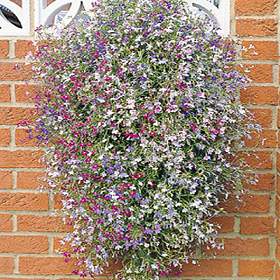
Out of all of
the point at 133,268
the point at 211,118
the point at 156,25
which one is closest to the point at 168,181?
the point at 211,118

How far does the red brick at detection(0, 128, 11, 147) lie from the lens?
1795 mm

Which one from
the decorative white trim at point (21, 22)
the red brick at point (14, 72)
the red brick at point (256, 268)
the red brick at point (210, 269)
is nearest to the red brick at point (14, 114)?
the red brick at point (14, 72)

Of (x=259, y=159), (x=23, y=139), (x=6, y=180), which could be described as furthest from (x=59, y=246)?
(x=259, y=159)

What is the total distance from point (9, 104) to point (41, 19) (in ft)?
1.08

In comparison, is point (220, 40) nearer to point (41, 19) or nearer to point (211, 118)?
point (211, 118)

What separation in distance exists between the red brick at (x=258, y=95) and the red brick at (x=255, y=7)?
0.87ft

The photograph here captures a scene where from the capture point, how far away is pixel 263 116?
177cm

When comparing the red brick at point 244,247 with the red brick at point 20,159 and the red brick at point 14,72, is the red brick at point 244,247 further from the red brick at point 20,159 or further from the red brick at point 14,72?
the red brick at point 14,72

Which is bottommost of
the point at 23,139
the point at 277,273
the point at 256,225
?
the point at 277,273

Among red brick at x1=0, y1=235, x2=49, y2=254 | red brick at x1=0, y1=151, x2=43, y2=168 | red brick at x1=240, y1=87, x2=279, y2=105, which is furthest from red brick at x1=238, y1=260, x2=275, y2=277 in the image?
red brick at x1=0, y1=151, x2=43, y2=168

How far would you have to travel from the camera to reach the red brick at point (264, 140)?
1774 millimetres

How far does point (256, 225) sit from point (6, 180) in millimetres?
940

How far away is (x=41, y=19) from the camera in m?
1.77

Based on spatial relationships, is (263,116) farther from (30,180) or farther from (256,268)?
(30,180)
